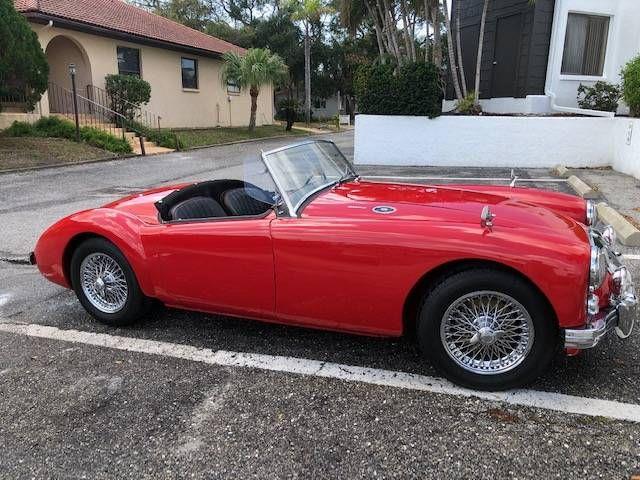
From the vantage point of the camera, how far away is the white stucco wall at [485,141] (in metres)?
12.9

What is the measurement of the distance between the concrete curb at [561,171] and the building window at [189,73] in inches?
660

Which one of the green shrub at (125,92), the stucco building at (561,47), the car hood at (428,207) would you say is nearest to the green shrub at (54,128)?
the green shrub at (125,92)

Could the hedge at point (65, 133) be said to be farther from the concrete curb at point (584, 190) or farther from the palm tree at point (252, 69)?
the concrete curb at point (584, 190)

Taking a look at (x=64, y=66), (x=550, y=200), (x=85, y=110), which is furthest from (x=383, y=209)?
(x=64, y=66)

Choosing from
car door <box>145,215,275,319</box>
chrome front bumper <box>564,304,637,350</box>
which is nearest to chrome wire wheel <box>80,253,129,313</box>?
car door <box>145,215,275,319</box>

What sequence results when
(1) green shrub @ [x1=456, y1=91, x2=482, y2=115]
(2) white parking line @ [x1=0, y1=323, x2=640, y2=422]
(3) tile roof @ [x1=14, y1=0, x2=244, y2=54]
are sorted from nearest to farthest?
1. (2) white parking line @ [x1=0, y1=323, x2=640, y2=422]
2. (1) green shrub @ [x1=456, y1=91, x2=482, y2=115]
3. (3) tile roof @ [x1=14, y1=0, x2=244, y2=54]

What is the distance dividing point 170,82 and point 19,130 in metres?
8.06

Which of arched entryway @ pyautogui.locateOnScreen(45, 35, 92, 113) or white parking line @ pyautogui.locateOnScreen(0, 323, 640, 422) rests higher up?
arched entryway @ pyautogui.locateOnScreen(45, 35, 92, 113)

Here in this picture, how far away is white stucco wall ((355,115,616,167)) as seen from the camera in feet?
42.2

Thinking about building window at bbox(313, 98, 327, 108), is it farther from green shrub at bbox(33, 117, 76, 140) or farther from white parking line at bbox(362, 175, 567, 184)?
white parking line at bbox(362, 175, 567, 184)

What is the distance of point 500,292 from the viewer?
108 inches

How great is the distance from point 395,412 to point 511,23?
1500cm

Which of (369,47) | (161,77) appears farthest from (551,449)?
(369,47)

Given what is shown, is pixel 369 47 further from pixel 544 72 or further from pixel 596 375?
pixel 596 375
